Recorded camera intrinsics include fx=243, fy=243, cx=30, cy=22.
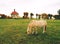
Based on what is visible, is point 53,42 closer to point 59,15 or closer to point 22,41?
point 22,41

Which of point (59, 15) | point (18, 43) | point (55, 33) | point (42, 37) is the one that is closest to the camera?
point (18, 43)

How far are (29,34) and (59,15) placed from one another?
1058 inches

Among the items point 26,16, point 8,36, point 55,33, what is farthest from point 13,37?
point 26,16

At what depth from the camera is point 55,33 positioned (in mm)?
24781

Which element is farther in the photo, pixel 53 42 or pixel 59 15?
pixel 59 15

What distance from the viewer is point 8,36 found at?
23578mm

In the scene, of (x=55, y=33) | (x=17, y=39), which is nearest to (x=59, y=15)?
(x=55, y=33)

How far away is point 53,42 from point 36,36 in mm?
2176

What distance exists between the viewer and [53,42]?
21.6 meters

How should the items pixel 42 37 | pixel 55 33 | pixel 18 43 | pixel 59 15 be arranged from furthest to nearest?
pixel 59 15 < pixel 55 33 < pixel 42 37 < pixel 18 43

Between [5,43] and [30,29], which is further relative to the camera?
[30,29]

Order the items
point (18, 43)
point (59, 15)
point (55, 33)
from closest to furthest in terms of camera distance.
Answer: point (18, 43) → point (55, 33) → point (59, 15)

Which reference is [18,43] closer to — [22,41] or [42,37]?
[22,41]

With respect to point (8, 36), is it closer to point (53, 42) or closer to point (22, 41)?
point (22, 41)
